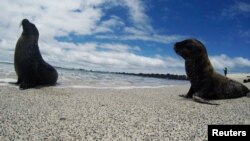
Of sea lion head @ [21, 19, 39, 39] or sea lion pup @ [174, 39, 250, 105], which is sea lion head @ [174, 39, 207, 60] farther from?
sea lion head @ [21, 19, 39, 39]

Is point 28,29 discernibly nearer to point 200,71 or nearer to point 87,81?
point 87,81

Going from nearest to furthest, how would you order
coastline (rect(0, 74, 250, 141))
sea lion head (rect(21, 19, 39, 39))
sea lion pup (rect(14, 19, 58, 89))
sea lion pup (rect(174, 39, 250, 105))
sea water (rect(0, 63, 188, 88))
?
coastline (rect(0, 74, 250, 141))
sea lion pup (rect(174, 39, 250, 105))
sea lion pup (rect(14, 19, 58, 89))
sea lion head (rect(21, 19, 39, 39))
sea water (rect(0, 63, 188, 88))

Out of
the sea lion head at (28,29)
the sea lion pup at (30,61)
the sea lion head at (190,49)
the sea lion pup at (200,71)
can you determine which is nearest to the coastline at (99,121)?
the sea lion pup at (200,71)

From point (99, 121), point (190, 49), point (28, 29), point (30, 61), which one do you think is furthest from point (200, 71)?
point (28, 29)

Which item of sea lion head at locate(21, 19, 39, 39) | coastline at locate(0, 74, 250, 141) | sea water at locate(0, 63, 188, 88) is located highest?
sea lion head at locate(21, 19, 39, 39)

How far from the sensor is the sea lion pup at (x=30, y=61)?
35.7 ft

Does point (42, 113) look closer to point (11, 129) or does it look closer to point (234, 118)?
point (11, 129)

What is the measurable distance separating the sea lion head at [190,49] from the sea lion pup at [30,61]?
532 cm

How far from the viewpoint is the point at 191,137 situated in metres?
4.35

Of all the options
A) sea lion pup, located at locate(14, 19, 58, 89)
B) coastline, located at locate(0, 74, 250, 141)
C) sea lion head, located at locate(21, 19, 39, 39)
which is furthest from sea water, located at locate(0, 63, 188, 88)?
coastline, located at locate(0, 74, 250, 141)

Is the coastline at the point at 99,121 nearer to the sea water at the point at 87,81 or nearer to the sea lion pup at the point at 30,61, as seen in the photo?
the sea lion pup at the point at 30,61

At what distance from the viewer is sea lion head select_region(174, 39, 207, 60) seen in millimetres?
9555

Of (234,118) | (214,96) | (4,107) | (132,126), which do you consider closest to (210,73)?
(214,96)

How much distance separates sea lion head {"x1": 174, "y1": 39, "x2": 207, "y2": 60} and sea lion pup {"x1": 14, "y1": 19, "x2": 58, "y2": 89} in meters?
5.32
